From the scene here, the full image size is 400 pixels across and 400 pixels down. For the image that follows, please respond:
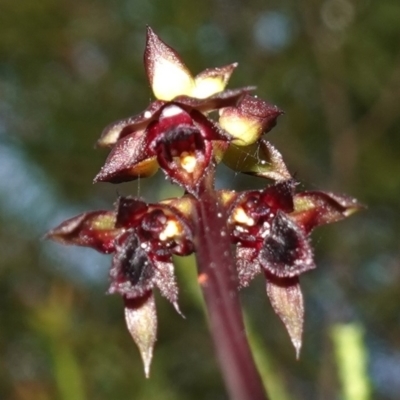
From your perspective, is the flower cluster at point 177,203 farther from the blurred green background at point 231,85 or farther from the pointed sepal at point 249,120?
the blurred green background at point 231,85

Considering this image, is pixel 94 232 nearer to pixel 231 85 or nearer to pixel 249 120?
pixel 249 120

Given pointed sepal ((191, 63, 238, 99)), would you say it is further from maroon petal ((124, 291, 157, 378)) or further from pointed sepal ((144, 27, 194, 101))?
maroon petal ((124, 291, 157, 378))

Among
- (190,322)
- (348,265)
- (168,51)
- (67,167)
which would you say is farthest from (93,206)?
(168,51)

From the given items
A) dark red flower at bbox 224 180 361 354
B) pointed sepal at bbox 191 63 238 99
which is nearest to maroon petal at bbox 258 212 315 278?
Result: dark red flower at bbox 224 180 361 354

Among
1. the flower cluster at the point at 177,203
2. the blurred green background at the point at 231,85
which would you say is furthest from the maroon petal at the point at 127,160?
the blurred green background at the point at 231,85

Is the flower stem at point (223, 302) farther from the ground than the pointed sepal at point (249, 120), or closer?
closer
